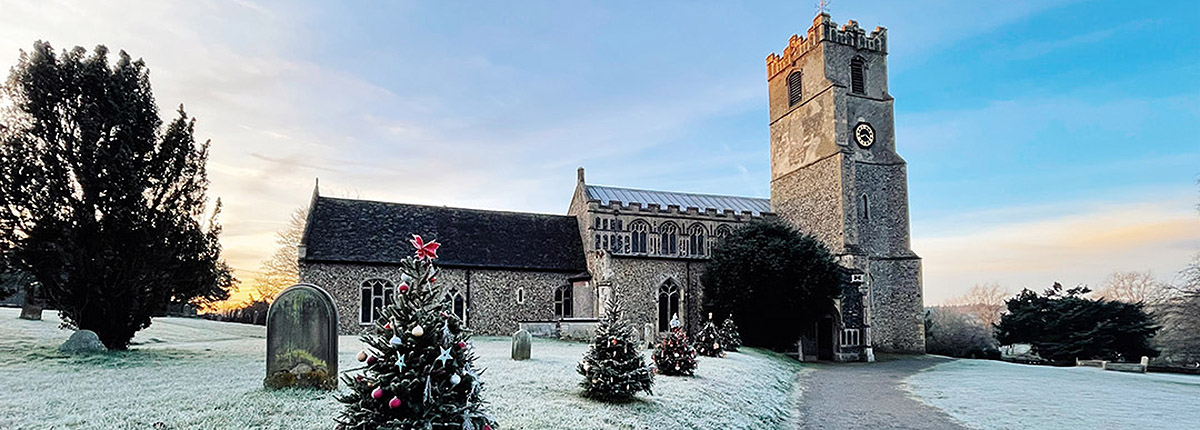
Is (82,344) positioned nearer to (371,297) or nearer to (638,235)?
(371,297)

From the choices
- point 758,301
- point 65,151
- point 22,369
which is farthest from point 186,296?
point 758,301

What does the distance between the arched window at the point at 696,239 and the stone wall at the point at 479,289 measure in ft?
20.8

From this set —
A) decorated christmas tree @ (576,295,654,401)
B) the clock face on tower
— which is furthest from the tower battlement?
decorated christmas tree @ (576,295,654,401)

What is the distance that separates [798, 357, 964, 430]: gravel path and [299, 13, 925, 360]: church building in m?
8.21

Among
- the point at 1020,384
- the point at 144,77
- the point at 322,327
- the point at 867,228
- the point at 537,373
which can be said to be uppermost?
the point at 144,77

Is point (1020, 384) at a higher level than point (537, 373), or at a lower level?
lower

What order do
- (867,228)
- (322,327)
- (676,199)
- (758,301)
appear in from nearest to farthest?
(322,327)
(758,301)
(867,228)
(676,199)

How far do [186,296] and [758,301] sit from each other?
69.3 feet

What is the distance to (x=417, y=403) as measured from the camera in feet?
21.7

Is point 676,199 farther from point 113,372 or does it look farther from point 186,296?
point 113,372

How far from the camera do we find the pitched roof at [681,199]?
112 ft

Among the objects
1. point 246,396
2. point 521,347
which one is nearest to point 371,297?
point 521,347

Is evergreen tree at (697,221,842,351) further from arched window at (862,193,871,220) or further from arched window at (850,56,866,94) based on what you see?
arched window at (850,56,866,94)

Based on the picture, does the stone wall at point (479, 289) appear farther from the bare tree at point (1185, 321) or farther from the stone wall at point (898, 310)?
the bare tree at point (1185, 321)
